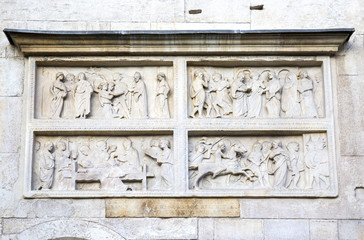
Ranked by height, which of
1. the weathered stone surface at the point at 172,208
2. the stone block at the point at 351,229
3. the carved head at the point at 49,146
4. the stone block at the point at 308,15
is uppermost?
the stone block at the point at 308,15

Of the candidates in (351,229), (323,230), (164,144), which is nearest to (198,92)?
(164,144)

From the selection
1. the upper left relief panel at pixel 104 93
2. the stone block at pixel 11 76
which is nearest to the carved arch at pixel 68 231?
the upper left relief panel at pixel 104 93

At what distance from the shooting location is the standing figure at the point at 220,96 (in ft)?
27.5

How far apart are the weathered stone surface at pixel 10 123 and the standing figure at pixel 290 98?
289 centimetres

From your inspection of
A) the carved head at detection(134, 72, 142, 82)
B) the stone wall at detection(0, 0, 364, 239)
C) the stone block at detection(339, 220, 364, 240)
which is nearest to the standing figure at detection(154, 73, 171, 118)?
the carved head at detection(134, 72, 142, 82)

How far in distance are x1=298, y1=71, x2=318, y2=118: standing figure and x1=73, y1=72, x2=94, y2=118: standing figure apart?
232cm

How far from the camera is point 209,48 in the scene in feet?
27.3

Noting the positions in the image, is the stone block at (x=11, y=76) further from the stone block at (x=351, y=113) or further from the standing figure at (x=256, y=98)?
the stone block at (x=351, y=113)

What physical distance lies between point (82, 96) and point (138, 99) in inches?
24.3

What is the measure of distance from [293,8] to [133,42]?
6.20ft

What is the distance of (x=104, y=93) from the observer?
330 inches

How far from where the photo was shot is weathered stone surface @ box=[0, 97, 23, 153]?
8102 mm

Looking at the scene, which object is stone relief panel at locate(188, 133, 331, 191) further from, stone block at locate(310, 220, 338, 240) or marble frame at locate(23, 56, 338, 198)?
stone block at locate(310, 220, 338, 240)

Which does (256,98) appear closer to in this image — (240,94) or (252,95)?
(252,95)
